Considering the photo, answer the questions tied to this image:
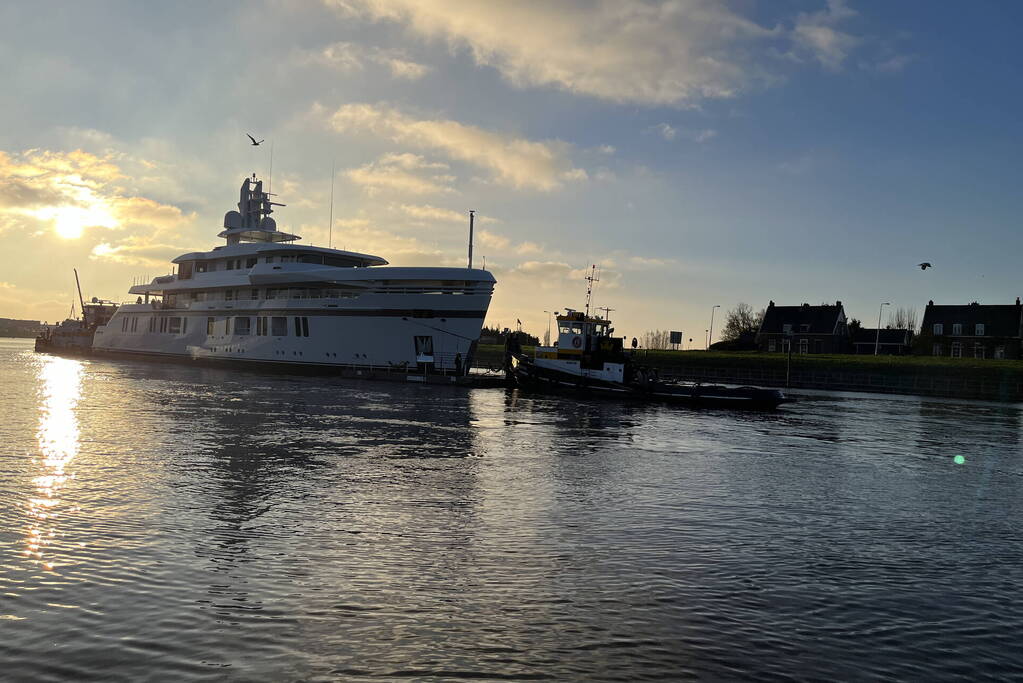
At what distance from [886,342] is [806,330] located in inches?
498

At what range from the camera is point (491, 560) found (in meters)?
9.88

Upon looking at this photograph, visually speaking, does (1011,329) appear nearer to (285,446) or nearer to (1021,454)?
(1021,454)

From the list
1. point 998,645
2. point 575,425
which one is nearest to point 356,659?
point 998,645

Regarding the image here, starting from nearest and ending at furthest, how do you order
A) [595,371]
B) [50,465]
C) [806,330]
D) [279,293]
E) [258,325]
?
[50,465] < [595,371] < [279,293] < [258,325] < [806,330]

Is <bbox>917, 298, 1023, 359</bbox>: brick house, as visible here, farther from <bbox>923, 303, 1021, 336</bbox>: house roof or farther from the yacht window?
the yacht window

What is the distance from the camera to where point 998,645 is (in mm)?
7434

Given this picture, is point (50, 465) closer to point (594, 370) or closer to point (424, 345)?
point (594, 370)

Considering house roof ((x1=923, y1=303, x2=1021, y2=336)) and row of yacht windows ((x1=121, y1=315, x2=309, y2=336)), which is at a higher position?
house roof ((x1=923, y1=303, x2=1021, y2=336))

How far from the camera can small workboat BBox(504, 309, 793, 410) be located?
41.8 metres

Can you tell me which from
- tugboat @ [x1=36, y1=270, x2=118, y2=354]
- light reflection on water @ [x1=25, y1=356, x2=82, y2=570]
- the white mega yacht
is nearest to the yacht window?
the white mega yacht

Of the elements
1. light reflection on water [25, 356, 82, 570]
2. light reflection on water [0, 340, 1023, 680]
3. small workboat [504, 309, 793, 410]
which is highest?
small workboat [504, 309, 793, 410]

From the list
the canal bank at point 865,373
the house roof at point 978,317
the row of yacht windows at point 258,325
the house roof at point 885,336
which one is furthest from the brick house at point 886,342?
the row of yacht windows at point 258,325

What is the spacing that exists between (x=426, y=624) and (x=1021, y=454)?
1006 inches

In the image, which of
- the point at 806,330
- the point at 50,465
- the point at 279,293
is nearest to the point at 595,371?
the point at 279,293
